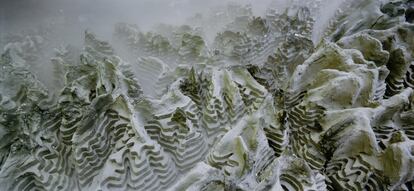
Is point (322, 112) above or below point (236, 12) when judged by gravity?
below

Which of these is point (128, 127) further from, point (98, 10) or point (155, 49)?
point (98, 10)

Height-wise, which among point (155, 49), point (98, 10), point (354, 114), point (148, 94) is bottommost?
point (354, 114)

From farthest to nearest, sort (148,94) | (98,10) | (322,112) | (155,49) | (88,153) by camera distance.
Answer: (98,10) < (155,49) < (148,94) < (322,112) < (88,153)

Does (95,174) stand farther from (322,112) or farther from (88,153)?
(322,112)

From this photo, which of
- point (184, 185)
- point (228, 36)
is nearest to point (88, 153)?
point (184, 185)

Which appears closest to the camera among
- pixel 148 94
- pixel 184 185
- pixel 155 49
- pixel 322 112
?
pixel 184 185

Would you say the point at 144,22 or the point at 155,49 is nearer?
the point at 155,49
